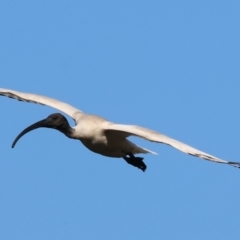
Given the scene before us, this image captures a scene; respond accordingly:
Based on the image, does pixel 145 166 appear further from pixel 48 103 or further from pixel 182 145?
pixel 182 145

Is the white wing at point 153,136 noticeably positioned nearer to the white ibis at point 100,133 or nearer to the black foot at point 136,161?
the white ibis at point 100,133

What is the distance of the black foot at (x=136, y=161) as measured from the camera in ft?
58.1

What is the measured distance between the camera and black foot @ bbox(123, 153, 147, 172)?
17719 mm

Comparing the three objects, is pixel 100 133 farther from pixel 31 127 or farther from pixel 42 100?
pixel 42 100

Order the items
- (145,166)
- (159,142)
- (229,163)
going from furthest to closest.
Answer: (145,166) < (159,142) < (229,163)

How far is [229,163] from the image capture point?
13961 millimetres

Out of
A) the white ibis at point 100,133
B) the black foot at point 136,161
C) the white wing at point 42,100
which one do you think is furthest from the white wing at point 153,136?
the white wing at point 42,100

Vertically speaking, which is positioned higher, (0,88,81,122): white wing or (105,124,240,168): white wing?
(0,88,81,122): white wing

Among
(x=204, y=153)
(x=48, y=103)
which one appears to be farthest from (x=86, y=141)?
(x=204, y=153)

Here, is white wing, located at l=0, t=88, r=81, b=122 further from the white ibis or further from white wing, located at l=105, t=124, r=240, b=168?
white wing, located at l=105, t=124, r=240, b=168

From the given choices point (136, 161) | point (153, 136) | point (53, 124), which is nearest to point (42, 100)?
point (53, 124)

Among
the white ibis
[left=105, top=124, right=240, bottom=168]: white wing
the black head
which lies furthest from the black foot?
the black head

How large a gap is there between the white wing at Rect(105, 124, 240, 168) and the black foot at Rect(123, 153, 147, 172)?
78 cm

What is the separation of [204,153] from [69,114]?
4070mm
